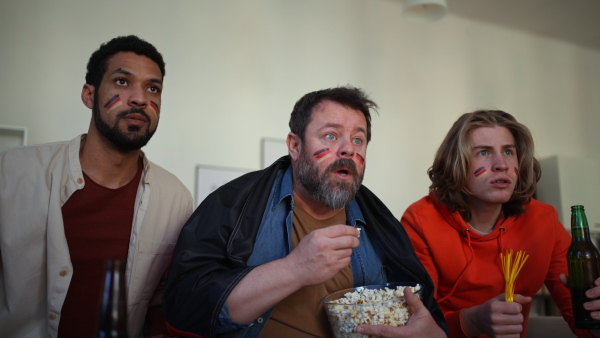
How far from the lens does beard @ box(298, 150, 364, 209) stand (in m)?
1.55

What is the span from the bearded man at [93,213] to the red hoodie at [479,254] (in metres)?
0.91

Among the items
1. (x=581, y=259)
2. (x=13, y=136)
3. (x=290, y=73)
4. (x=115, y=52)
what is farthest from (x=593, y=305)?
(x=13, y=136)

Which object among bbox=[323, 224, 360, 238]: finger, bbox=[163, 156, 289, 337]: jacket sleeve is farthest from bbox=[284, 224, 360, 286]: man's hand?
bbox=[163, 156, 289, 337]: jacket sleeve

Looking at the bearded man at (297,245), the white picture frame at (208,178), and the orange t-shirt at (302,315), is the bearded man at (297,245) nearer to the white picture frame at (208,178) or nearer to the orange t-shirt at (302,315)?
the orange t-shirt at (302,315)

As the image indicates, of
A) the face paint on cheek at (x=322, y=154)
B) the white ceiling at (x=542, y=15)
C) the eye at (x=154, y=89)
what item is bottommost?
the face paint on cheek at (x=322, y=154)

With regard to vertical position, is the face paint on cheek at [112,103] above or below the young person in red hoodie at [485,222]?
above

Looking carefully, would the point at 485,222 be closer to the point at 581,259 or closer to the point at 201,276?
the point at 581,259

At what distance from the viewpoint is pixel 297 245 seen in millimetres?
1384

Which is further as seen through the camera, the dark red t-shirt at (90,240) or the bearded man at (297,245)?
the dark red t-shirt at (90,240)

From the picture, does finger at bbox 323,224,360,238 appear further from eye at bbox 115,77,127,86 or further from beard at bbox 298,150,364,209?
eye at bbox 115,77,127,86

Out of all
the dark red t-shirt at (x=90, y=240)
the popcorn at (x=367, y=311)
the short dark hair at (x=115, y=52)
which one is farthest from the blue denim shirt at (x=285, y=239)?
the short dark hair at (x=115, y=52)

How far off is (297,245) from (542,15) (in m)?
4.63

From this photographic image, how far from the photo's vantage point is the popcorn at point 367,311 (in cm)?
120

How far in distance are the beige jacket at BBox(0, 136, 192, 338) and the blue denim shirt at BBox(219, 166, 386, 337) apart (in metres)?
0.45
